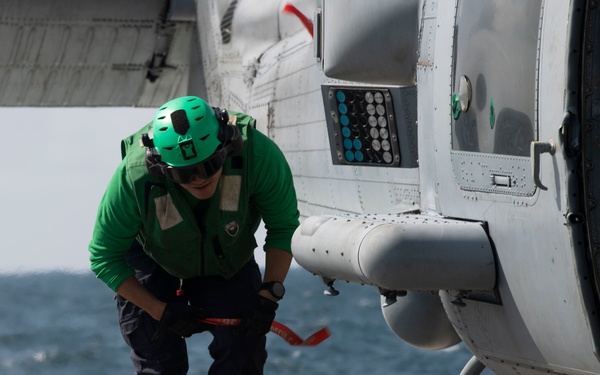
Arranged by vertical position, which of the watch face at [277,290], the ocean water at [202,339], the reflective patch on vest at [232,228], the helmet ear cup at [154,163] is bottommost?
the ocean water at [202,339]

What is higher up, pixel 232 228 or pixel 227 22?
pixel 227 22

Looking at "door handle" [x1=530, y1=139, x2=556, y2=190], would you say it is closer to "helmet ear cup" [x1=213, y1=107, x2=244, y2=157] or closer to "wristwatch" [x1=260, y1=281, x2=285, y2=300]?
"helmet ear cup" [x1=213, y1=107, x2=244, y2=157]

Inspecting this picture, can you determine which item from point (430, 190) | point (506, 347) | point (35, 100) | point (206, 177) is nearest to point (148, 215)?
point (206, 177)

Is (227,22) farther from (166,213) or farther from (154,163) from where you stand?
(154,163)

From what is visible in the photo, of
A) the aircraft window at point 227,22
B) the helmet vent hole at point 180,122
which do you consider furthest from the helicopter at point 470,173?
the aircraft window at point 227,22

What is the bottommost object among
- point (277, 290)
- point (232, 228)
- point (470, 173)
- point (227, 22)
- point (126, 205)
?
point (277, 290)

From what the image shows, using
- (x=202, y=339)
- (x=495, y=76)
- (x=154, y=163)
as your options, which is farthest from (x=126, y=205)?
(x=202, y=339)

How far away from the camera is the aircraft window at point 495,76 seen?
4.38 metres

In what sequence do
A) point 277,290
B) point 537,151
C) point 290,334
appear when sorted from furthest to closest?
1. point 290,334
2. point 277,290
3. point 537,151

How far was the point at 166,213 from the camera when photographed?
506cm

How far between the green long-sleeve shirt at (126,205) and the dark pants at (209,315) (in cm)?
29

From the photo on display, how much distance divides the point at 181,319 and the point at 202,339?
54.0 ft

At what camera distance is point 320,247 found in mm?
4828

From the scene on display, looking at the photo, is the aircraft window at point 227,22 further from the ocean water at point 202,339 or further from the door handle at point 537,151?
the door handle at point 537,151
